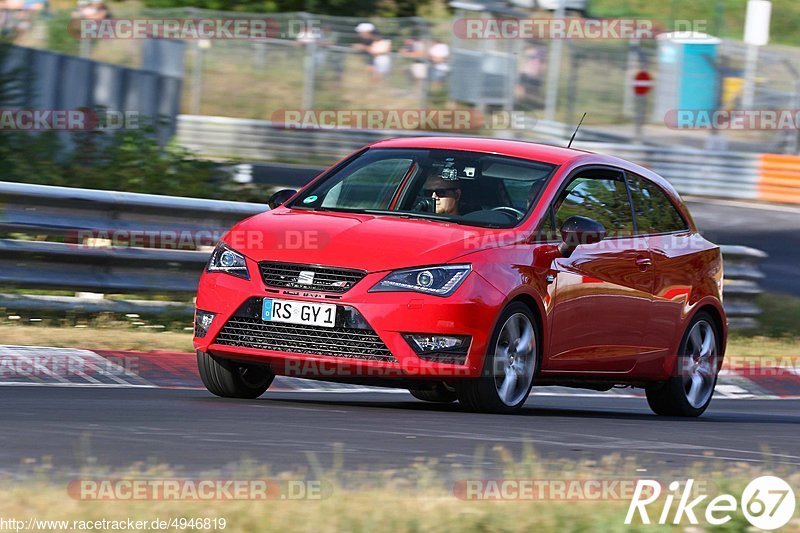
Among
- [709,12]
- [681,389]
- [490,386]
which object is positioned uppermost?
[490,386]

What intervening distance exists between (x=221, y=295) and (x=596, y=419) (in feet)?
7.53

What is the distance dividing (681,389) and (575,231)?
193 cm

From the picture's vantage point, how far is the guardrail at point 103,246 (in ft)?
37.0

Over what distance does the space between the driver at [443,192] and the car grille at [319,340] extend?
45.9 inches

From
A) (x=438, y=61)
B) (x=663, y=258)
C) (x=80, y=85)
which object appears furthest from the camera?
(x=438, y=61)

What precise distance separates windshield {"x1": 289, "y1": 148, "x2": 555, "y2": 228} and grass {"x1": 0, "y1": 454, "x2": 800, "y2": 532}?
3150 millimetres

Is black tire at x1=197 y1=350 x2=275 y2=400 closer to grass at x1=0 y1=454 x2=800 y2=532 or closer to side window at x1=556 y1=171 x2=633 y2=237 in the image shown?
side window at x1=556 y1=171 x2=633 y2=237

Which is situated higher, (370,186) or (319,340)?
(370,186)

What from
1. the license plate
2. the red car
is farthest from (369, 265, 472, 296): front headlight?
the license plate

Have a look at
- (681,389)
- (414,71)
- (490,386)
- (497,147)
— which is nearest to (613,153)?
(414,71)

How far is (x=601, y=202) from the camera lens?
31.0 ft

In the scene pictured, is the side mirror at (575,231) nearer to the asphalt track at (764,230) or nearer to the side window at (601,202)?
the side window at (601,202)

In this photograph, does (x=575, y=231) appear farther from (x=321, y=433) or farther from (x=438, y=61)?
(x=438, y=61)

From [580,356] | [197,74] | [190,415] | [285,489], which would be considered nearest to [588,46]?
[197,74]
